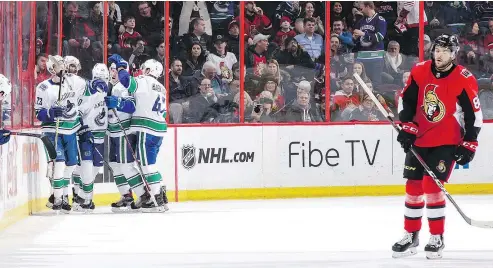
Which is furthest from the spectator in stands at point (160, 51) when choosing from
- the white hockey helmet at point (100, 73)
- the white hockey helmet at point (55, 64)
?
the white hockey helmet at point (55, 64)

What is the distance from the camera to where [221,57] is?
13.1 meters

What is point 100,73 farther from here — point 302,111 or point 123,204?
point 302,111

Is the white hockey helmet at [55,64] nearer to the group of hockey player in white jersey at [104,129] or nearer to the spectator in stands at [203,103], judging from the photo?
the group of hockey player in white jersey at [104,129]

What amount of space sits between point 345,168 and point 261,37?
2031 mm

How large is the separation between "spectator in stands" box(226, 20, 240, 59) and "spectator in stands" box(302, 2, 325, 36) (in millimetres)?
791

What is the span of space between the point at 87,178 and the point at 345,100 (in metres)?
3.71

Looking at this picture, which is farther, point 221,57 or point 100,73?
point 221,57

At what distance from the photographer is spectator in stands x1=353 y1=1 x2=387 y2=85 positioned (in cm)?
1317

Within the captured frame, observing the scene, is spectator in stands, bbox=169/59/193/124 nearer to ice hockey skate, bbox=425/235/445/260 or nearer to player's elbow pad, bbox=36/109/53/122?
player's elbow pad, bbox=36/109/53/122

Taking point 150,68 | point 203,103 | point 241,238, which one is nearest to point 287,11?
point 203,103

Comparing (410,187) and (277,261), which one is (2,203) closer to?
(277,261)

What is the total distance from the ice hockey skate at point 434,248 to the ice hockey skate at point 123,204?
165 inches

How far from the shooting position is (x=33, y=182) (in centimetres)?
998

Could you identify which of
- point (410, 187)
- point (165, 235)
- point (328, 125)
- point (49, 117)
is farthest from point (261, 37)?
point (410, 187)
